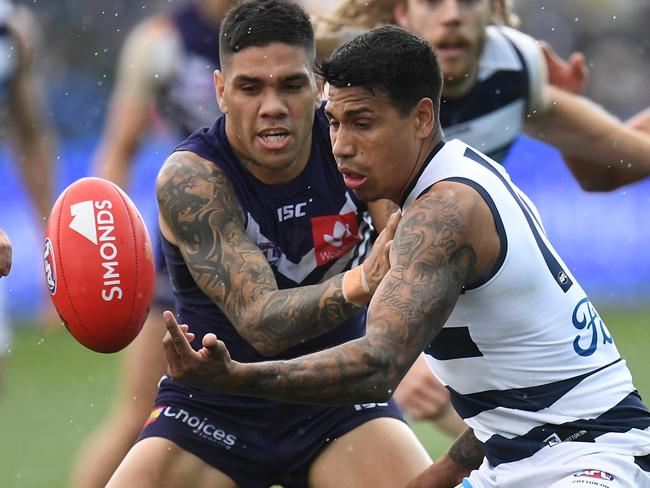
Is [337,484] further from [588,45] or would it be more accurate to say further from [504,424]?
[588,45]

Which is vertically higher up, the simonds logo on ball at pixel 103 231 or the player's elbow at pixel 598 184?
the simonds logo on ball at pixel 103 231

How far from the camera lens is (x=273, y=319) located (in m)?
5.00

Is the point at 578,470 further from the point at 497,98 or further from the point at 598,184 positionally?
the point at 598,184

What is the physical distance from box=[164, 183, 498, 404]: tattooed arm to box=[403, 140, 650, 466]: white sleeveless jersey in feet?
0.41

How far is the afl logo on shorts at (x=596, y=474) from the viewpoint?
434 centimetres

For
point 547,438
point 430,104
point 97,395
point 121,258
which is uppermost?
point 430,104

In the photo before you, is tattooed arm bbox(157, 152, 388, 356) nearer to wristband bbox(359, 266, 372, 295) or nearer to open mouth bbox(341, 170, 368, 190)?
wristband bbox(359, 266, 372, 295)

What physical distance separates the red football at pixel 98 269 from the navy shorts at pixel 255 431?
1.38ft

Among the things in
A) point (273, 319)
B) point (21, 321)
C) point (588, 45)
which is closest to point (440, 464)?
point (273, 319)

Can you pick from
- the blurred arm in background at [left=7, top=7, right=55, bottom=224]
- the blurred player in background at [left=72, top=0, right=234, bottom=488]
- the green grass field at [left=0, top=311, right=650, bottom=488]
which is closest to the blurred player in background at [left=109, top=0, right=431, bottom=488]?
the blurred player in background at [left=72, top=0, right=234, bottom=488]

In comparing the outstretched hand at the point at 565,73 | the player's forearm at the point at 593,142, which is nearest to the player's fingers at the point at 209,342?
the player's forearm at the point at 593,142

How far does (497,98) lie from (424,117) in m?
→ 2.98

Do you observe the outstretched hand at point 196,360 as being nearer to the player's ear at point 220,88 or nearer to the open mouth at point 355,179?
the open mouth at point 355,179

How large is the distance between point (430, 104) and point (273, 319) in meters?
1.01
